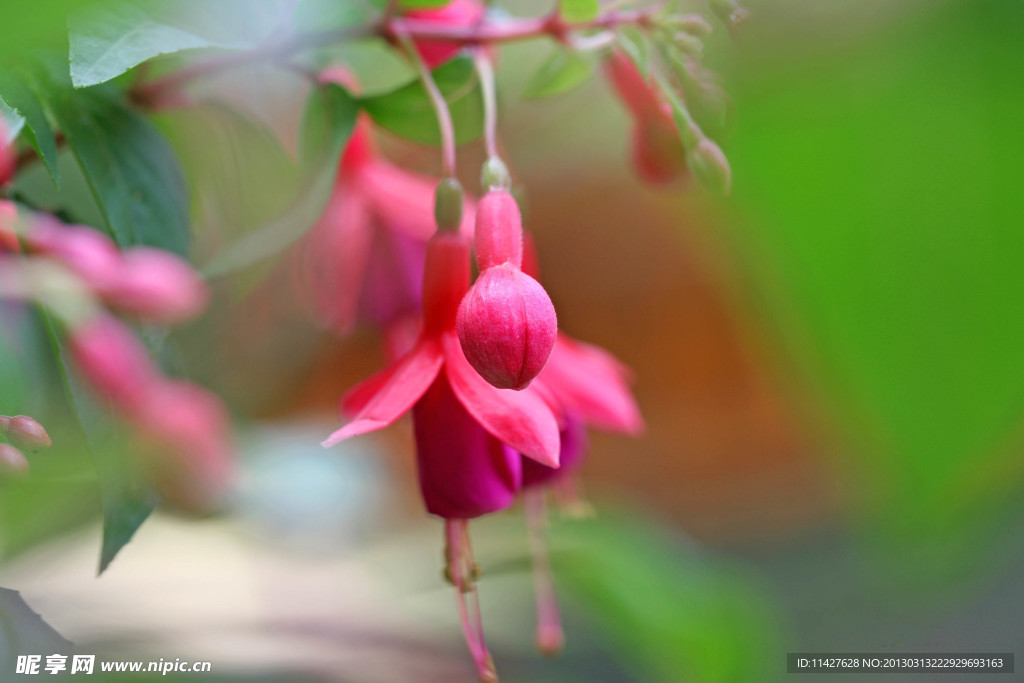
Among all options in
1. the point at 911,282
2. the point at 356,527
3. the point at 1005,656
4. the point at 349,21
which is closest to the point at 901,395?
the point at 911,282

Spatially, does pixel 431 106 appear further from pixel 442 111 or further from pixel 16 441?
pixel 16 441

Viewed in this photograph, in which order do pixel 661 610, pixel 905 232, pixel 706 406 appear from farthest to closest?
pixel 706 406, pixel 661 610, pixel 905 232

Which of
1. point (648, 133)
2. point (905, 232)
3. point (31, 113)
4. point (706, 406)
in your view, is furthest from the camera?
point (706, 406)

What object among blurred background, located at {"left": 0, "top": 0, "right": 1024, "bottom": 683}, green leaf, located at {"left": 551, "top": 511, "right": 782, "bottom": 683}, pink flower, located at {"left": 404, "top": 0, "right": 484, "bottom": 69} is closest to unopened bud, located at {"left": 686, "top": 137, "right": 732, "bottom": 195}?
blurred background, located at {"left": 0, "top": 0, "right": 1024, "bottom": 683}

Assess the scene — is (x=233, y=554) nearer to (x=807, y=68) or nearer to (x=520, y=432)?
(x=520, y=432)

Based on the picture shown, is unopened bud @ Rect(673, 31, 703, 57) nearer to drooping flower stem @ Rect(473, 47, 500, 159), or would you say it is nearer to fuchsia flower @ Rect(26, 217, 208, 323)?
drooping flower stem @ Rect(473, 47, 500, 159)

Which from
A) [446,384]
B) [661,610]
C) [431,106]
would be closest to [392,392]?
[446,384]

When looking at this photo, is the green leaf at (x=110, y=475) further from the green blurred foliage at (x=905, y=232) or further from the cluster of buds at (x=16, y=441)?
the green blurred foliage at (x=905, y=232)

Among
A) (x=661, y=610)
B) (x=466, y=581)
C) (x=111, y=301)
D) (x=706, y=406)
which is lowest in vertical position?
(x=706, y=406)
